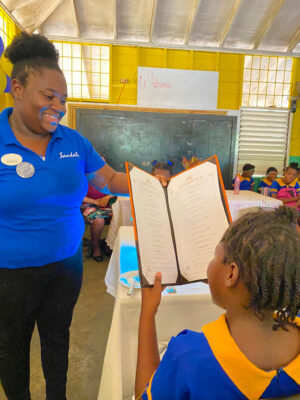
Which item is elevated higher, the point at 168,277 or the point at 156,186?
the point at 156,186

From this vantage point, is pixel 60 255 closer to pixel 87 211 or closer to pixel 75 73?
pixel 87 211

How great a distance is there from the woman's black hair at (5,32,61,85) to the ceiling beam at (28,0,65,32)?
417cm

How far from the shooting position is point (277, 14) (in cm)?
493

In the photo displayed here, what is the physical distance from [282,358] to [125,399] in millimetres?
807

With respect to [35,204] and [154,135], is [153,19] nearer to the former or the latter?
[154,135]

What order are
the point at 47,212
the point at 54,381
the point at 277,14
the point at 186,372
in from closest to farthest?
the point at 186,372 → the point at 47,212 → the point at 54,381 → the point at 277,14

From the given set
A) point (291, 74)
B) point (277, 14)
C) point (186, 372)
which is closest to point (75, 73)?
point (277, 14)

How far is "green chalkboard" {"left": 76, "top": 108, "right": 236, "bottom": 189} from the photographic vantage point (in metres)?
5.07

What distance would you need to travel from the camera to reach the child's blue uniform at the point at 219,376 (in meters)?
0.50

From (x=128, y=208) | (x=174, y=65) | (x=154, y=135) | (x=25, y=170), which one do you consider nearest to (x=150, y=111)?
(x=154, y=135)

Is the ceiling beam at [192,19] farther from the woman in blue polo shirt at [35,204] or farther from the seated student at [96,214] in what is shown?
the woman in blue polo shirt at [35,204]

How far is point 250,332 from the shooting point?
56 cm


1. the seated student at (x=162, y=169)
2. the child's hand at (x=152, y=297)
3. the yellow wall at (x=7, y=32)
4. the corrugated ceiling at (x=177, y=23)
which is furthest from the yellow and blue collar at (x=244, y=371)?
the corrugated ceiling at (x=177, y=23)

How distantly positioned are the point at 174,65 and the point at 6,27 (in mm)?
2841
